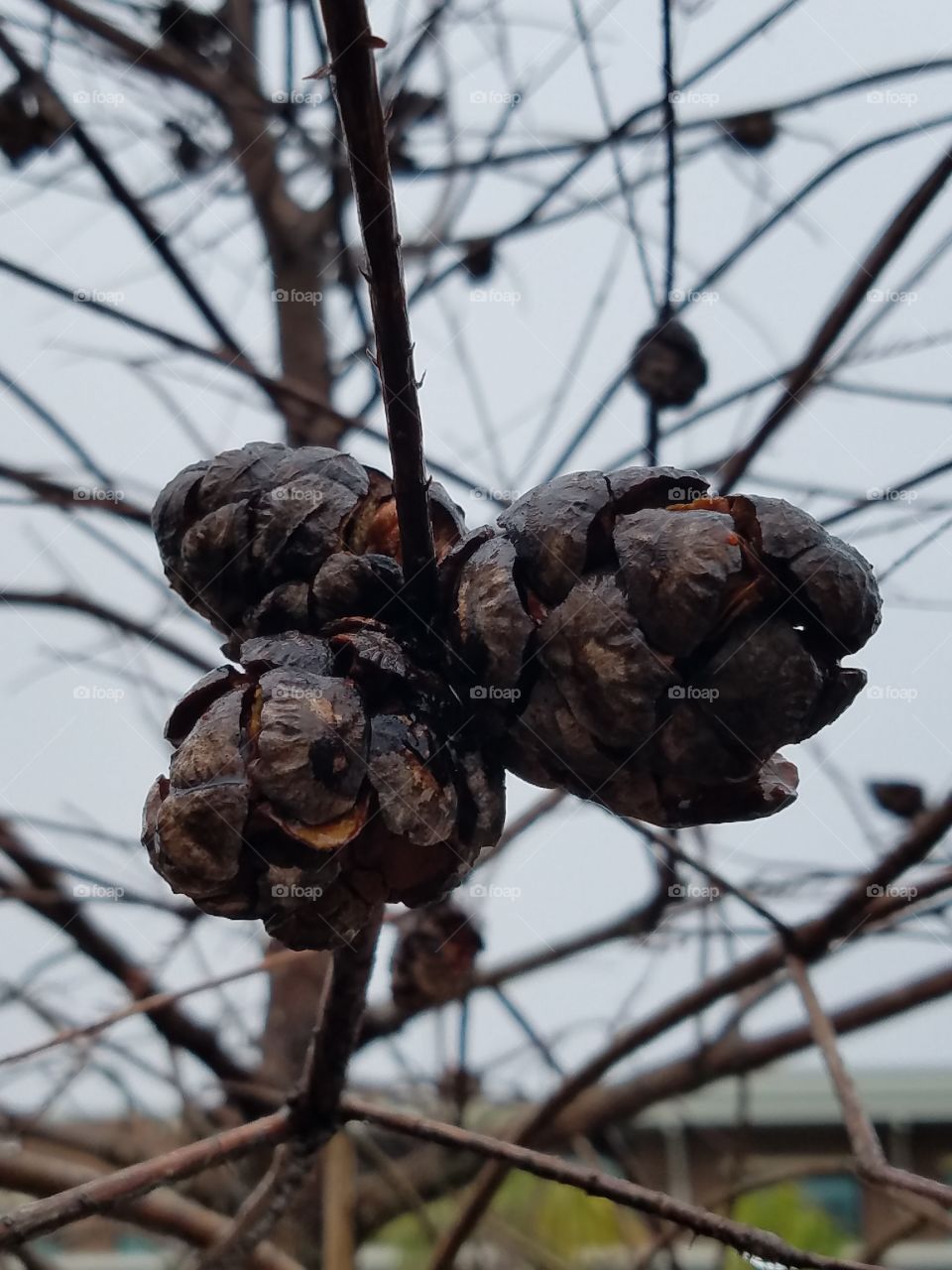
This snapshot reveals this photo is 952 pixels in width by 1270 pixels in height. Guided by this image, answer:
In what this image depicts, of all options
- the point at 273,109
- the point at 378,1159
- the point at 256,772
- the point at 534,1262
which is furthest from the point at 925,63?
the point at 534,1262

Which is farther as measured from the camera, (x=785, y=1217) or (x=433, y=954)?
(x=785, y=1217)

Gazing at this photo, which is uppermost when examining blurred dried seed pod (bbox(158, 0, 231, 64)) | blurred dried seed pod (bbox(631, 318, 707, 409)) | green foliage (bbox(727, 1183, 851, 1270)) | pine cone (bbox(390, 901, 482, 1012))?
blurred dried seed pod (bbox(158, 0, 231, 64))

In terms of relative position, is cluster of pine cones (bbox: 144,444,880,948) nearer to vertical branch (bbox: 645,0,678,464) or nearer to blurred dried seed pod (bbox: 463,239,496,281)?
vertical branch (bbox: 645,0,678,464)

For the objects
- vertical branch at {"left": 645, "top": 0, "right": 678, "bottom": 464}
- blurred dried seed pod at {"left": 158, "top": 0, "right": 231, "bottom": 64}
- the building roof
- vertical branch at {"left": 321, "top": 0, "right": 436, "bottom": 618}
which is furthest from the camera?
the building roof

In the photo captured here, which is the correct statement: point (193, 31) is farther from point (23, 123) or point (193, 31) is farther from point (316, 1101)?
point (316, 1101)

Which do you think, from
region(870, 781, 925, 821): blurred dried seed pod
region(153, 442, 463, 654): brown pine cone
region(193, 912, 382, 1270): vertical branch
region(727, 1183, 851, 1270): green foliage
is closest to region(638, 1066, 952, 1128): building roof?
region(727, 1183, 851, 1270): green foliage

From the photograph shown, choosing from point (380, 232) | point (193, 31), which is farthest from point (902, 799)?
point (193, 31)

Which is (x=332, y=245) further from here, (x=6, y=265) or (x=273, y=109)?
(x=6, y=265)

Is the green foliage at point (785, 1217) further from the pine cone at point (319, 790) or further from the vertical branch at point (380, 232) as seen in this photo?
the vertical branch at point (380, 232)
